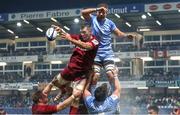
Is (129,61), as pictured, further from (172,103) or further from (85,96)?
(85,96)

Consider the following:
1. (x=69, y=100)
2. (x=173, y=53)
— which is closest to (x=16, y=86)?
(x=173, y=53)

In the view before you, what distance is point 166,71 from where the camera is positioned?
1743 inches

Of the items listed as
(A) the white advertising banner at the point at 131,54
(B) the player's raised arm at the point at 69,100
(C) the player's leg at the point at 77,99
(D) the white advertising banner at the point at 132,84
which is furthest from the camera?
(A) the white advertising banner at the point at 131,54

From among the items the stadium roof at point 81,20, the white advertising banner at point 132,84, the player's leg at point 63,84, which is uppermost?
the stadium roof at point 81,20

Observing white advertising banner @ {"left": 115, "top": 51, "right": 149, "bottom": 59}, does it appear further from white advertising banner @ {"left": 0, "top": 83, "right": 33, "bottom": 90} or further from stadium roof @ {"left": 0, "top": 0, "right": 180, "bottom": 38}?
white advertising banner @ {"left": 0, "top": 83, "right": 33, "bottom": 90}

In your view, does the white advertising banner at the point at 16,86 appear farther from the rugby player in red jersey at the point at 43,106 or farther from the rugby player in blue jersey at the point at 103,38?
the rugby player in red jersey at the point at 43,106

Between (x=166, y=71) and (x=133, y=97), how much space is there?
4.24 metres

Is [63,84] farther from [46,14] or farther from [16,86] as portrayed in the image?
[16,86]

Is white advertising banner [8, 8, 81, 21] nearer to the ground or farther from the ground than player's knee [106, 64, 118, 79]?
farther from the ground

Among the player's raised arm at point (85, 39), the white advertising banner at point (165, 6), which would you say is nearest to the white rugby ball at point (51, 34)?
the player's raised arm at point (85, 39)

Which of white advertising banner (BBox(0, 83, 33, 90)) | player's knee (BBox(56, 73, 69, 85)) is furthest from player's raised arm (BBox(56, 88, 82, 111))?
white advertising banner (BBox(0, 83, 33, 90))

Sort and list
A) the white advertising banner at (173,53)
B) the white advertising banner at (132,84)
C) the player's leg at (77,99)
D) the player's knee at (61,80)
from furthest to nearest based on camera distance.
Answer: the white advertising banner at (173,53) → the white advertising banner at (132,84) → the player's knee at (61,80) → the player's leg at (77,99)

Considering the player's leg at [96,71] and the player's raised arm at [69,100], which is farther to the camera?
the player's leg at [96,71]

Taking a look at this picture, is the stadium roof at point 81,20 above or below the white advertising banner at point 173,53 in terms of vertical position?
above
